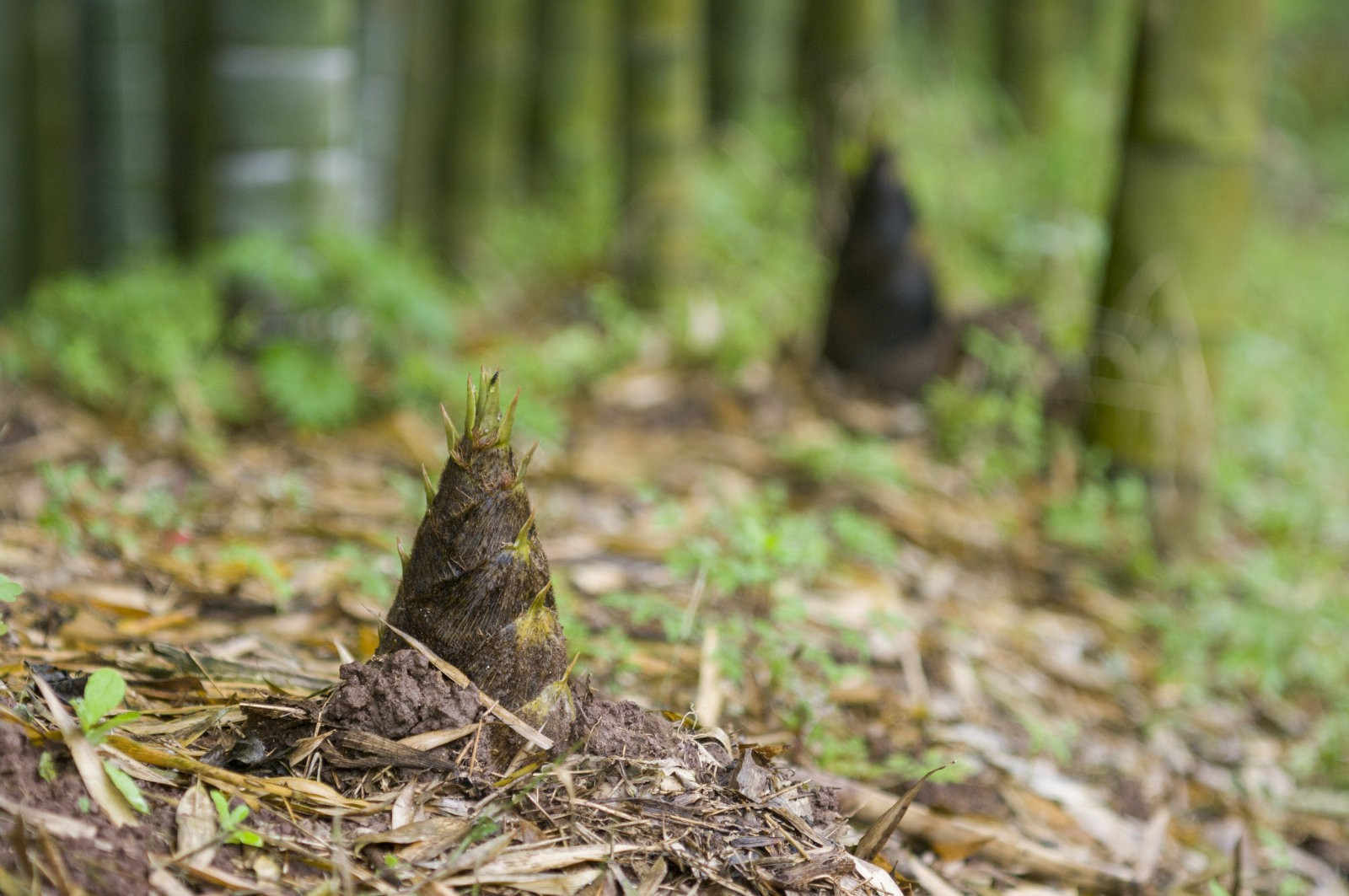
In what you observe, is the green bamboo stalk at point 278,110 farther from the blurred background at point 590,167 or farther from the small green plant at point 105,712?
the small green plant at point 105,712

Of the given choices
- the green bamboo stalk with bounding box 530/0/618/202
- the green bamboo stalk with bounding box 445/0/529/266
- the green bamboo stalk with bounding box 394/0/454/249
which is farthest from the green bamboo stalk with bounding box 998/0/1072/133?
the green bamboo stalk with bounding box 394/0/454/249

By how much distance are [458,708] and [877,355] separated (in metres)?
2.81

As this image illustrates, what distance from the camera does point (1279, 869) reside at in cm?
202

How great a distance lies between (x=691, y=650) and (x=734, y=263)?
3.21 m

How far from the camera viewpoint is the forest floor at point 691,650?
131cm

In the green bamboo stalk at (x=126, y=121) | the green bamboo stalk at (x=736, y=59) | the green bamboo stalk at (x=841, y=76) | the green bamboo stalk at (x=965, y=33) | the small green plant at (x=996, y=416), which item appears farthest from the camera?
the green bamboo stalk at (x=965, y=33)

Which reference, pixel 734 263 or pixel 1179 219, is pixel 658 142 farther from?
pixel 1179 219

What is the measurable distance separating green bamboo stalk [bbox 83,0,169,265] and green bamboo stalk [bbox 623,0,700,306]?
2755 mm

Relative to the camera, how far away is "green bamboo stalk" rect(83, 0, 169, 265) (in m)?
5.83

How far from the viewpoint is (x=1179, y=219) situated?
326 cm

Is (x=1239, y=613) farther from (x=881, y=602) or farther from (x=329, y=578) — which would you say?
(x=329, y=578)

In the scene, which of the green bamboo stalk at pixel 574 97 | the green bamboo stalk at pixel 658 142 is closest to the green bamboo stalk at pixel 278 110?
the green bamboo stalk at pixel 658 142

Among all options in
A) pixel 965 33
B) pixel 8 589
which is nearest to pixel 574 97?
pixel 965 33

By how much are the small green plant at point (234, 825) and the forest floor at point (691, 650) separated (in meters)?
0.01
